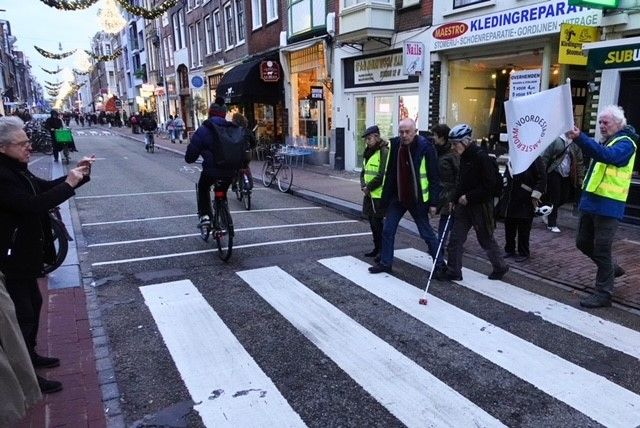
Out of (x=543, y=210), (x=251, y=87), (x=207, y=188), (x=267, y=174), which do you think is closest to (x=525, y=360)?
(x=543, y=210)

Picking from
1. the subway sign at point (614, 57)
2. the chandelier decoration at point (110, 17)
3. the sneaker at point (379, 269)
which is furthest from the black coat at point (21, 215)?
the chandelier decoration at point (110, 17)

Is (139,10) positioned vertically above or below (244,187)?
above

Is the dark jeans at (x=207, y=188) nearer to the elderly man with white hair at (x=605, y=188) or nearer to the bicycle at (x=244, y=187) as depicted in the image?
the bicycle at (x=244, y=187)

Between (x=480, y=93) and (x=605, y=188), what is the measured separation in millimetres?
7513

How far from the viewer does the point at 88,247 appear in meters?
7.24

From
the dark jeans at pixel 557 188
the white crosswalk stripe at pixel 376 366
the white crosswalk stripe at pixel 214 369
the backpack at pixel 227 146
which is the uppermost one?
the backpack at pixel 227 146

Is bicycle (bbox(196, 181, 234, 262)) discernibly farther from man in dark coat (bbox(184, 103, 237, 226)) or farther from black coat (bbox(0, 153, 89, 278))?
black coat (bbox(0, 153, 89, 278))

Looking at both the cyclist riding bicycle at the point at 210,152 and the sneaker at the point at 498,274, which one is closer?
the sneaker at the point at 498,274

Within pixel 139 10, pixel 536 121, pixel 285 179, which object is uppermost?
pixel 139 10

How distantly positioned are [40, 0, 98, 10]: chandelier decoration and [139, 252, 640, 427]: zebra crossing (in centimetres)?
797

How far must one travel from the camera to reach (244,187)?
9969mm

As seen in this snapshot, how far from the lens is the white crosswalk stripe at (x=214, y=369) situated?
314 centimetres

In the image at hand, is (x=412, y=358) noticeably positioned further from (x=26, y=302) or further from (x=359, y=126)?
(x=359, y=126)

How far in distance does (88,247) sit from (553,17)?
8.76 metres
